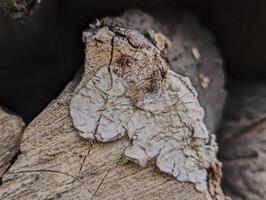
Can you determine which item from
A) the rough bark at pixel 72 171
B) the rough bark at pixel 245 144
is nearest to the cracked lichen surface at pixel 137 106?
the rough bark at pixel 72 171

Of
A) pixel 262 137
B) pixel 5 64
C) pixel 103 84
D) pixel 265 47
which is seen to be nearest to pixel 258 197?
pixel 262 137

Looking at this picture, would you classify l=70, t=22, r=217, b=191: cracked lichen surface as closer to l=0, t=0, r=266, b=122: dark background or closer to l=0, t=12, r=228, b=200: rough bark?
l=0, t=12, r=228, b=200: rough bark

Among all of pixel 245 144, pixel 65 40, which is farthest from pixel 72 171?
pixel 245 144

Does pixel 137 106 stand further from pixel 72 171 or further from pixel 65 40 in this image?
pixel 65 40

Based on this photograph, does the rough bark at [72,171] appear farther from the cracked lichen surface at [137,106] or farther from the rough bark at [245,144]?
the rough bark at [245,144]

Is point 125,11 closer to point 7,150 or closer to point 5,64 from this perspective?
point 5,64

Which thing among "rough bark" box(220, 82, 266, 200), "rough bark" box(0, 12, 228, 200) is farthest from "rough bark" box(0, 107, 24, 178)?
"rough bark" box(220, 82, 266, 200)

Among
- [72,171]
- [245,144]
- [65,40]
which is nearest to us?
[72,171]
